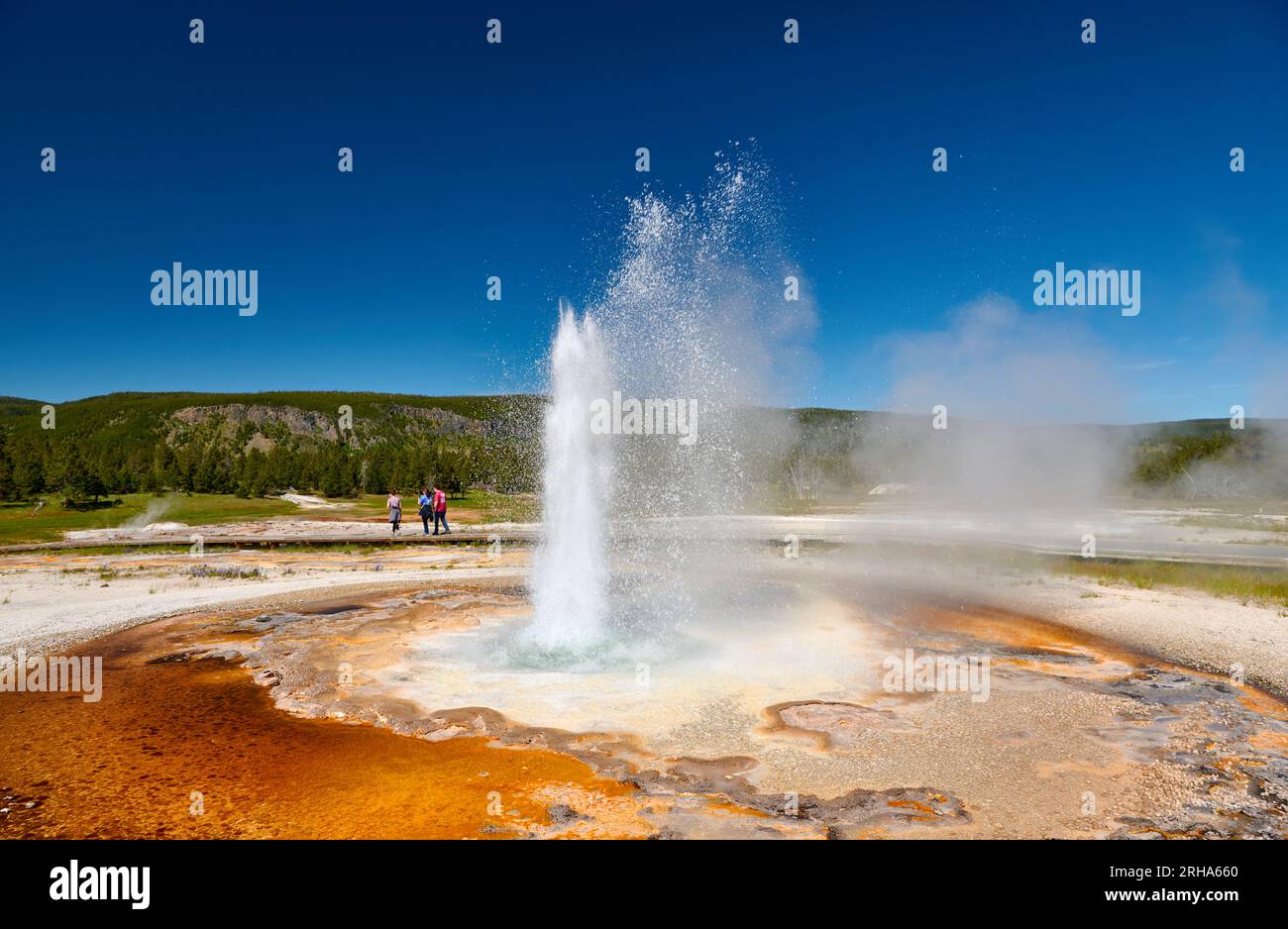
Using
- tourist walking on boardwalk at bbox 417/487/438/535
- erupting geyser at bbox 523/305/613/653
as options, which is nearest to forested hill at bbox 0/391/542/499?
erupting geyser at bbox 523/305/613/653

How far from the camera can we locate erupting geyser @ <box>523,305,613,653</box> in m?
11.3

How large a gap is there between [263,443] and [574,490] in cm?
12043

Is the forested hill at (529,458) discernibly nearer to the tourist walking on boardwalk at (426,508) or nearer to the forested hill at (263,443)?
the forested hill at (263,443)

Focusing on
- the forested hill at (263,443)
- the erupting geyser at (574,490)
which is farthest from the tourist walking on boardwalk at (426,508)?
the erupting geyser at (574,490)

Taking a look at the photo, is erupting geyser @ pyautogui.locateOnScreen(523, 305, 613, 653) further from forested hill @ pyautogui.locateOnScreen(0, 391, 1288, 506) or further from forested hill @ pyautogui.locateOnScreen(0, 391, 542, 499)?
forested hill @ pyautogui.locateOnScreen(0, 391, 542, 499)

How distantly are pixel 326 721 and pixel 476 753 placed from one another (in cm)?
184

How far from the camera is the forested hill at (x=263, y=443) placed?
46.1 meters

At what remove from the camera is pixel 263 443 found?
11588 cm

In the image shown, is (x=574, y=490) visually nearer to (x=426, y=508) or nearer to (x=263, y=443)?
(x=426, y=508)

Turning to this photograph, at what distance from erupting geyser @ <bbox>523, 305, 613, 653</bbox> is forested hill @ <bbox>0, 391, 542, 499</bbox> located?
109 inches

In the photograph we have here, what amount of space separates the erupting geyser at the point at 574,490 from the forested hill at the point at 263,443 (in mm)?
2773

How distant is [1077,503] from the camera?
32594mm
